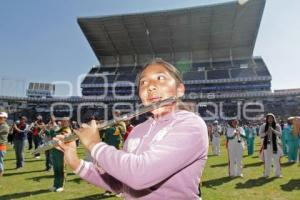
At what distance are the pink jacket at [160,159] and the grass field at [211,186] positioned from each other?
7.25 m

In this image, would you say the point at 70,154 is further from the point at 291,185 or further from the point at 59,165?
the point at 291,185

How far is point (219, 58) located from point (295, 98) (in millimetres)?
21148

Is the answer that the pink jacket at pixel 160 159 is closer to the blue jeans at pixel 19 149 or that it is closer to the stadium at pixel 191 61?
the blue jeans at pixel 19 149

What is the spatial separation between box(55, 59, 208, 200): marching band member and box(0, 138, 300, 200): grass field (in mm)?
7196

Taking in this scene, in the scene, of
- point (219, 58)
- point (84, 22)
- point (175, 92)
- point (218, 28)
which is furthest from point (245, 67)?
point (175, 92)

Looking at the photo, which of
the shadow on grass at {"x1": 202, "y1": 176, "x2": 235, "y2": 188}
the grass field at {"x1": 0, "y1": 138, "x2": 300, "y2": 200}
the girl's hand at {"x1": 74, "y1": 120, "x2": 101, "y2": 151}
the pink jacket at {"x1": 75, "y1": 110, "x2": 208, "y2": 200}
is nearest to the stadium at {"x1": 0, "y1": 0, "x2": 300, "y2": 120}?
the grass field at {"x1": 0, "y1": 138, "x2": 300, "y2": 200}

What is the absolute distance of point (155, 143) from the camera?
1639mm

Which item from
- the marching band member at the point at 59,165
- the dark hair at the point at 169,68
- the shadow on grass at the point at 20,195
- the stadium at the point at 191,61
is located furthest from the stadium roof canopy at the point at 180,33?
the dark hair at the point at 169,68

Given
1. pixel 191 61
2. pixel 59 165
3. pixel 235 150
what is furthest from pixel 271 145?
pixel 191 61

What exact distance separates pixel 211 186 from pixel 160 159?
928 cm

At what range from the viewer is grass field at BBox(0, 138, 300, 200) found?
898 centimetres

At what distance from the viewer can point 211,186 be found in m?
10.3

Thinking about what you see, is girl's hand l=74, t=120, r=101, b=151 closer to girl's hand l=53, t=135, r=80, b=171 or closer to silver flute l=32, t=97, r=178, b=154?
silver flute l=32, t=97, r=178, b=154

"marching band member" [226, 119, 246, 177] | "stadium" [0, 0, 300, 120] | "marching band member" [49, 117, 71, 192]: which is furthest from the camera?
"stadium" [0, 0, 300, 120]
